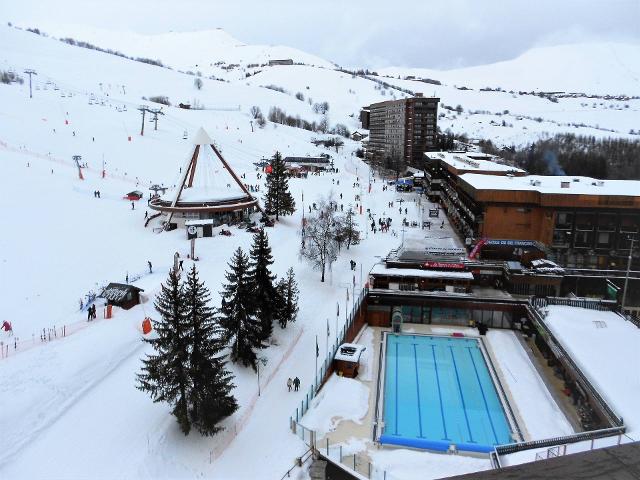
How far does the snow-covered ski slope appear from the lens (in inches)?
605

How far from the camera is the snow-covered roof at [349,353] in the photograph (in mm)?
21734

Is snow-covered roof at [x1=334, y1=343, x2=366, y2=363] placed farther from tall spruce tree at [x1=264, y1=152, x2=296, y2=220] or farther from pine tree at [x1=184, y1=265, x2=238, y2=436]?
tall spruce tree at [x1=264, y1=152, x2=296, y2=220]

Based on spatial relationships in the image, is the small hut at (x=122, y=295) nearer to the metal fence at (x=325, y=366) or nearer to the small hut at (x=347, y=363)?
the metal fence at (x=325, y=366)

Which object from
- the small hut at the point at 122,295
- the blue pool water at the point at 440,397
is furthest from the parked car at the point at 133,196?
the blue pool water at the point at 440,397

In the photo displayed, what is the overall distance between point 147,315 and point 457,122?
143 m

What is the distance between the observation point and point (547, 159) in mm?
71688

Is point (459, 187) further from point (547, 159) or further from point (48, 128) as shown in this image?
point (48, 128)

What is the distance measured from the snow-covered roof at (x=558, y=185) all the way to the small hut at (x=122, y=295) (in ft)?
77.8

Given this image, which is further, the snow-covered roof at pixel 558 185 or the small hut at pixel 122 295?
the snow-covered roof at pixel 558 185

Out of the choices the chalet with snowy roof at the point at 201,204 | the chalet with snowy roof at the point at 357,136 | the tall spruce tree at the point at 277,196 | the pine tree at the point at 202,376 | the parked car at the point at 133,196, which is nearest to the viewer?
the pine tree at the point at 202,376

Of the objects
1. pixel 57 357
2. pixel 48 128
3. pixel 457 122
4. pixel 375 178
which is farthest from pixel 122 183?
pixel 457 122

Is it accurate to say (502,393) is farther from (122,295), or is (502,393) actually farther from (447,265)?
(122,295)

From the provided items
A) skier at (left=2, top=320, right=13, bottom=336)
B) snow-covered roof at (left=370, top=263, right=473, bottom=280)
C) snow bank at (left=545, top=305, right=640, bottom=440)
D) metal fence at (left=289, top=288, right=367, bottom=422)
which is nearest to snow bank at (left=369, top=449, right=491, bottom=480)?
metal fence at (left=289, top=288, right=367, bottom=422)

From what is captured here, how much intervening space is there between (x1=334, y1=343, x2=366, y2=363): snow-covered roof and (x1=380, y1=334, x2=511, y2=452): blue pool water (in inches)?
A: 71.1
